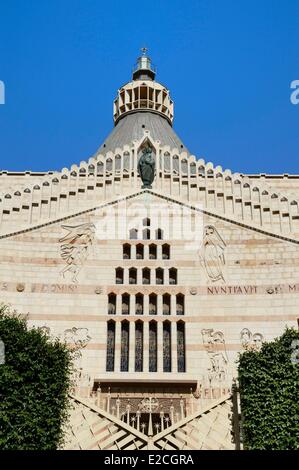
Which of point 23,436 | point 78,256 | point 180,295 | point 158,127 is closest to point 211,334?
point 180,295

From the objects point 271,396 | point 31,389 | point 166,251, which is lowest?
point 271,396

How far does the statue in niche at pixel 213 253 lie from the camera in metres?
31.7

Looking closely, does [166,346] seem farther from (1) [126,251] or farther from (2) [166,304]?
(1) [126,251]

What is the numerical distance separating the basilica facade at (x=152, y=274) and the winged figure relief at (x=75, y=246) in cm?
4

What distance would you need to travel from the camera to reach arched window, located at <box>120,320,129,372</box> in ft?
98.2

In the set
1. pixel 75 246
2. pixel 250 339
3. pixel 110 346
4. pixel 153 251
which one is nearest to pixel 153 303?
pixel 153 251

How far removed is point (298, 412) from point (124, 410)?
23.3ft

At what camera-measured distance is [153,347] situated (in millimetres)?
30469

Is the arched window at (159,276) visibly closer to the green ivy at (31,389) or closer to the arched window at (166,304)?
the arched window at (166,304)

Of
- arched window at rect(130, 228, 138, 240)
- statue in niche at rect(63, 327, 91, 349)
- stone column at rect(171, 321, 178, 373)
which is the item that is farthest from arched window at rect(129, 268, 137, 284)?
statue in niche at rect(63, 327, 91, 349)

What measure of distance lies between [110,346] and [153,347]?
5.81 ft

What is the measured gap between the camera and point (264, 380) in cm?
2542

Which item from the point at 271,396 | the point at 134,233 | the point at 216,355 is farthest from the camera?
the point at 134,233
